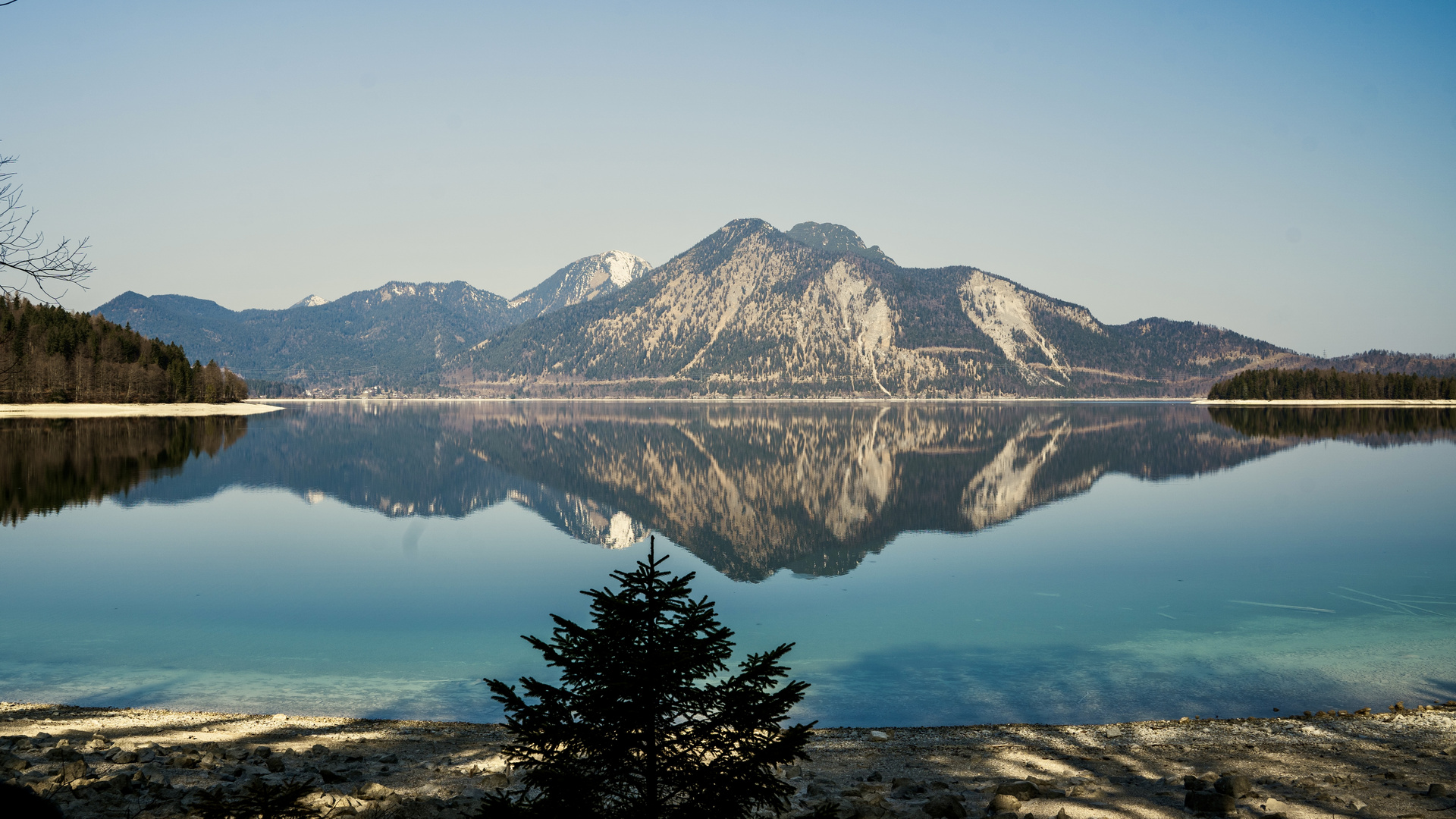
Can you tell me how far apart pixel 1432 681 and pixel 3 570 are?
1561 inches

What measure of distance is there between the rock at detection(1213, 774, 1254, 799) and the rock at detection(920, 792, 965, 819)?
3.28 metres

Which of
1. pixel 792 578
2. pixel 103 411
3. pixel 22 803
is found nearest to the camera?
pixel 22 803

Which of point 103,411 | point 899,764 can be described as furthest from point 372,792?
point 103,411

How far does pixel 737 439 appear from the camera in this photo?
109750 mm

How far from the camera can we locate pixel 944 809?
971 centimetres

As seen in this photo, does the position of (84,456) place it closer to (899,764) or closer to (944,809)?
(899,764)

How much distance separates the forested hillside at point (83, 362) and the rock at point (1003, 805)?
450 ft

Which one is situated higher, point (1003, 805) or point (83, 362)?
point (83, 362)

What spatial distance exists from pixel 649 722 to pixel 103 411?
162 metres

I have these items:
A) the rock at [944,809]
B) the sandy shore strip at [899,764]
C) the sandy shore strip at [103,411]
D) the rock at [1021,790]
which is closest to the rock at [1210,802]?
the sandy shore strip at [899,764]

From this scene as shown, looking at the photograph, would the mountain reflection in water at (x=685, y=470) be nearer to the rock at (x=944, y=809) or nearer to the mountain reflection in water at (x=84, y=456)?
the mountain reflection in water at (x=84, y=456)

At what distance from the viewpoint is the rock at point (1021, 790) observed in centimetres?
1038

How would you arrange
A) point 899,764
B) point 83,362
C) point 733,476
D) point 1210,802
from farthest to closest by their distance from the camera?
point 83,362, point 733,476, point 899,764, point 1210,802

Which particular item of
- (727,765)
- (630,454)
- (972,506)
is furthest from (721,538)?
(630,454)
